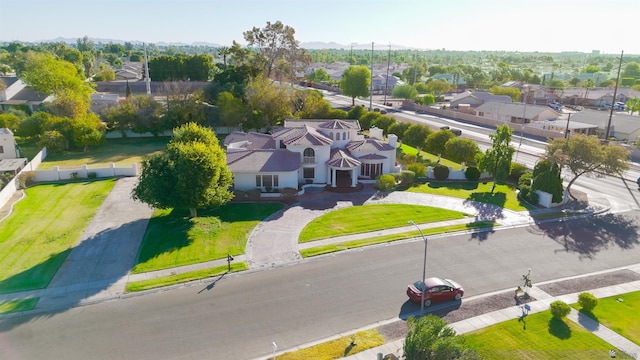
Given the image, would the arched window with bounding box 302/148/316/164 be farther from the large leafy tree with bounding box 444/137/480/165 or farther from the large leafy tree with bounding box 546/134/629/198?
the large leafy tree with bounding box 546/134/629/198

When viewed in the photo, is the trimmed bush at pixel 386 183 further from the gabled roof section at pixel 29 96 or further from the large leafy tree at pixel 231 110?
the gabled roof section at pixel 29 96

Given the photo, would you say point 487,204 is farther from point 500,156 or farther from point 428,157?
point 428,157

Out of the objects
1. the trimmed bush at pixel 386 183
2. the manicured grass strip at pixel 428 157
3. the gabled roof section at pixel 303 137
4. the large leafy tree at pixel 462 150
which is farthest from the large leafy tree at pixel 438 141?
the gabled roof section at pixel 303 137

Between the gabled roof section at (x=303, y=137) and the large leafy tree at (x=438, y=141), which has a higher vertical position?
the gabled roof section at (x=303, y=137)

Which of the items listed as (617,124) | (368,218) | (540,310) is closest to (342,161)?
(368,218)

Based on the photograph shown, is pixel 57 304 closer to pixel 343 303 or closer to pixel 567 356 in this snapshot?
pixel 343 303

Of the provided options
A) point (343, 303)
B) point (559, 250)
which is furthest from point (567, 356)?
point (559, 250)

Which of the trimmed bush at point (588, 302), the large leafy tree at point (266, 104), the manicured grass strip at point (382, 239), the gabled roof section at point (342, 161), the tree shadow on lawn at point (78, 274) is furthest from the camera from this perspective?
the large leafy tree at point (266, 104)
